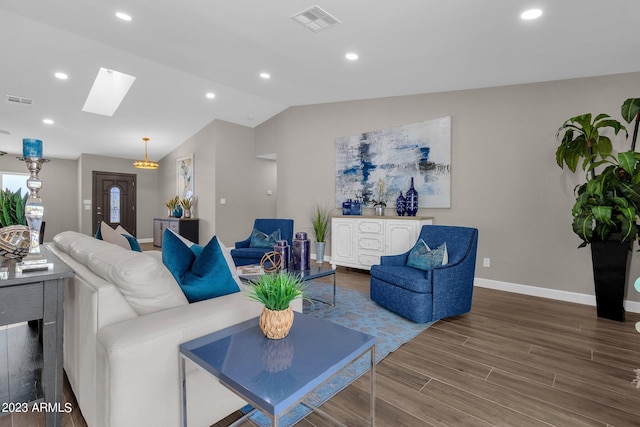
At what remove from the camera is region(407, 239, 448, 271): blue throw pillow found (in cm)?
310

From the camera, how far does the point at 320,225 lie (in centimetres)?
528

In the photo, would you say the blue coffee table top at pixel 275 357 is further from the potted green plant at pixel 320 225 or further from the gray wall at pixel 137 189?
the gray wall at pixel 137 189

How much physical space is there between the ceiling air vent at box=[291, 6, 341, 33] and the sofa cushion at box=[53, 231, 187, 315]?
2508 millimetres

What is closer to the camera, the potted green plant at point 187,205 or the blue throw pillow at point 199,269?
the blue throw pillow at point 199,269

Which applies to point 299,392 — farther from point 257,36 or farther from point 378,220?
point 378,220

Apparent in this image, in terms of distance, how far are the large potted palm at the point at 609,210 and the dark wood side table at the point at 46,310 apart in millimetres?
3970

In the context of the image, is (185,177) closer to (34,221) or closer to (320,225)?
(320,225)

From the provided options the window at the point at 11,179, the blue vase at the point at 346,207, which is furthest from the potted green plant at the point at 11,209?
the window at the point at 11,179

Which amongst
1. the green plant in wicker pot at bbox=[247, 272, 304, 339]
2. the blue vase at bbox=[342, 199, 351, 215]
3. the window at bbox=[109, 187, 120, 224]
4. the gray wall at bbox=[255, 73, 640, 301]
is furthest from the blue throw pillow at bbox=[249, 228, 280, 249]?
the window at bbox=[109, 187, 120, 224]

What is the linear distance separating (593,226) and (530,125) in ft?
4.53

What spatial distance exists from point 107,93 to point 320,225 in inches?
183

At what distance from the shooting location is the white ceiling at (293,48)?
268 cm

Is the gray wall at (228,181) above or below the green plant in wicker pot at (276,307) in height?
above

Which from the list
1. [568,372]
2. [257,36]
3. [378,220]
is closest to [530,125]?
[378,220]
